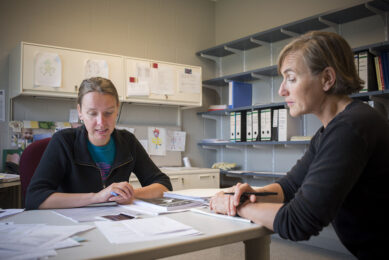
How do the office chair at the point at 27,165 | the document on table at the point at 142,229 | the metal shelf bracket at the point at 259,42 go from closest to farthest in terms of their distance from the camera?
the document on table at the point at 142,229, the office chair at the point at 27,165, the metal shelf bracket at the point at 259,42

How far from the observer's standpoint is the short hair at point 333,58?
3.54 feet

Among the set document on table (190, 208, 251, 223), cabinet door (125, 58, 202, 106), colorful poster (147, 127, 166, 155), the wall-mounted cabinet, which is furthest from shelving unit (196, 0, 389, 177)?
document on table (190, 208, 251, 223)

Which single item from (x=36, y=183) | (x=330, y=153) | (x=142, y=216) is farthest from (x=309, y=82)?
(x=36, y=183)

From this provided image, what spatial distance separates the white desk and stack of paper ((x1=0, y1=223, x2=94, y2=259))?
3 cm

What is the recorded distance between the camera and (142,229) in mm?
940

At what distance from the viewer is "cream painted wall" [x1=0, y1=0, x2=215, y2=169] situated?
3.25 metres

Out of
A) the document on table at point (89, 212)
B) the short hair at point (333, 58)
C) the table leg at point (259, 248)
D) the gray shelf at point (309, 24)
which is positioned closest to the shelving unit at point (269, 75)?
the gray shelf at point (309, 24)

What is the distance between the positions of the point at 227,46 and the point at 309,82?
9.88 feet

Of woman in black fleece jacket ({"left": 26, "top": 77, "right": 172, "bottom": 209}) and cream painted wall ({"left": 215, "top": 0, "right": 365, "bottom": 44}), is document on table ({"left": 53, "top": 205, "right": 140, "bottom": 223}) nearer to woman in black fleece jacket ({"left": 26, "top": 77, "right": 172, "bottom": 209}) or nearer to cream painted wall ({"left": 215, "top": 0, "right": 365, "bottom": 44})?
woman in black fleece jacket ({"left": 26, "top": 77, "right": 172, "bottom": 209})

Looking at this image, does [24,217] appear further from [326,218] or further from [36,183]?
[326,218]

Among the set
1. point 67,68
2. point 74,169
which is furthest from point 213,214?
point 67,68

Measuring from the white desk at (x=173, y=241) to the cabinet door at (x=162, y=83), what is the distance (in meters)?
2.34

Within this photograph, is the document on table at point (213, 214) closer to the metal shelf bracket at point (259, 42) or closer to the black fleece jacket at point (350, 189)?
the black fleece jacket at point (350, 189)

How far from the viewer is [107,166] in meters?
1.64
